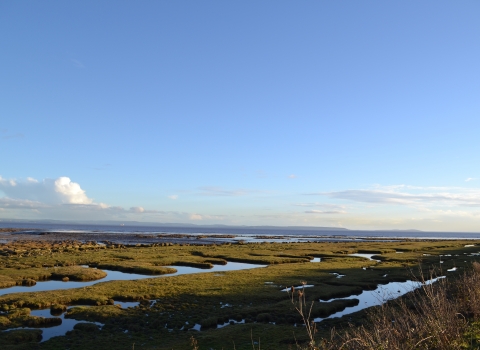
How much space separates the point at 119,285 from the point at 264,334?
18808 mm

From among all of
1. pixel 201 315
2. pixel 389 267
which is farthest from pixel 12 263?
pixel 389 267

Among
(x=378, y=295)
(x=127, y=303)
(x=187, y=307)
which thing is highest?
(x=378, y=295)

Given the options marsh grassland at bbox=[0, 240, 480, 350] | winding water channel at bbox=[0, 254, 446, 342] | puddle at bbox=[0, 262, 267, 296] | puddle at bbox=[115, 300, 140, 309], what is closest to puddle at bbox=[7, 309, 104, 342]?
winding water channel at bbox=[0, 254, 446, 342]

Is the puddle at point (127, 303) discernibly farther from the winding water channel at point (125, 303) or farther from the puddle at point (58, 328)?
the puddle at point (58, 328)

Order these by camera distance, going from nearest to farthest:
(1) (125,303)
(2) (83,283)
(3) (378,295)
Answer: (1) (125,303) < (3) (378,295) < (2) (83,283)

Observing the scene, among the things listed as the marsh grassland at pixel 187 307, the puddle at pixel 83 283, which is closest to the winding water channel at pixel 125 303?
the puddle at pixel 83 283

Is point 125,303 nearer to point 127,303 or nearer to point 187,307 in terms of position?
point 127,303

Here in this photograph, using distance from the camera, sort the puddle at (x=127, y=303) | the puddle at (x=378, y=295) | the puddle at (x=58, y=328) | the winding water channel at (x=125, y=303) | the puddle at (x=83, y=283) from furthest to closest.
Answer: the puddle at (x=83, y=283), the puddle at (x=127, y=303), the puddle at (x=378, y=295), the winding water channel at (x=125, y=303), the puddle at (x=58, y=328)

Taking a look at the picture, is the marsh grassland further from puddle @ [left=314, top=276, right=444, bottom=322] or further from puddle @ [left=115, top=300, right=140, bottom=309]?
puddle @ [left=314, top=276, right=444, bottom=322]

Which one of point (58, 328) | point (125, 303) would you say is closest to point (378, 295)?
point (125, 303)

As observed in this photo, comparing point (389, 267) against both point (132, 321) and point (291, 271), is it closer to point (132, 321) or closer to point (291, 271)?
point (291, 271)

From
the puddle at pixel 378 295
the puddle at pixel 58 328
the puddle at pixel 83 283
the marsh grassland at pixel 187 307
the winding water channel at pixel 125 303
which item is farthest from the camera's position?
the puddle at pixel 83 283

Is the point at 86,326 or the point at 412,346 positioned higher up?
the point at 412,346

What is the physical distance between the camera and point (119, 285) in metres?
35.6
